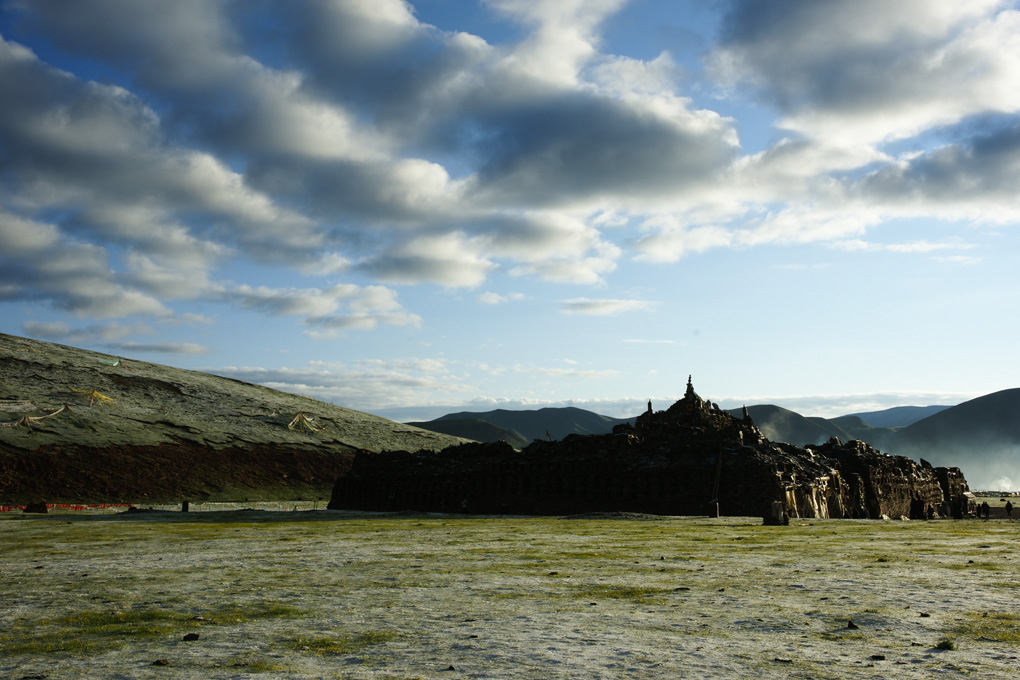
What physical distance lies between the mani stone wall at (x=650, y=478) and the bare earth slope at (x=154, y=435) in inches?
1413

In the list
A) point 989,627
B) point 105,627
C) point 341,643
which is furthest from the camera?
point 105,627

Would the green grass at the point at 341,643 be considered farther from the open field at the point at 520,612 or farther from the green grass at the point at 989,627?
the green grass at the point at 989,627

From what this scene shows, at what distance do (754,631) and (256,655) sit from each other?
6091 mm

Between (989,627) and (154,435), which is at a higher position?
(154,435)

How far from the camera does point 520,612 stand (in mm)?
11234

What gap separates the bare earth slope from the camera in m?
85.5

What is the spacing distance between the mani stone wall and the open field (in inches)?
772

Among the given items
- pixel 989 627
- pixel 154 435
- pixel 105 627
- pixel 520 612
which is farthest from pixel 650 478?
pixel 154 435

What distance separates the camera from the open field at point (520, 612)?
8109 mm

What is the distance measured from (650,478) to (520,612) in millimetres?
36908

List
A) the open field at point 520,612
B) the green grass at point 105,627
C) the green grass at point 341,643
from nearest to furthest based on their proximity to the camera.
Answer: the open field at point 520,612, the green grass at point 341,643, the green grass at point 105,627

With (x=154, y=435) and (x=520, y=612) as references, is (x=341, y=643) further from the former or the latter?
(x=154, y=435)

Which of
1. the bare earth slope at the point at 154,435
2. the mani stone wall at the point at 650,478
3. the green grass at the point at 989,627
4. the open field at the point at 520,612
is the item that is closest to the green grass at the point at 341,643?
the open field at the point at 520,612

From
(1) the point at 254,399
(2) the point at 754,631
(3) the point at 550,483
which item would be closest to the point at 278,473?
(1) the point at 254,399
